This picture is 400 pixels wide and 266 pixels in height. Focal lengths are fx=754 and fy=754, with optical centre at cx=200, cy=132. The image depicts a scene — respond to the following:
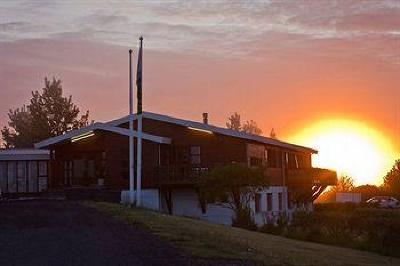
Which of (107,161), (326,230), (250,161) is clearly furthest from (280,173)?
(326,230)

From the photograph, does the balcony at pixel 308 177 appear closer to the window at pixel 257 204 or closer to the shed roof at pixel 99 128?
the window at pixel 257 204

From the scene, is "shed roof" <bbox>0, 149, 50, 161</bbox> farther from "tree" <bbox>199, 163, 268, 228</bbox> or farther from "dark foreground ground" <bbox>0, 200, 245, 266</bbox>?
"dark foreground ground" <bbox>0, 200, 245, 266</bbox>

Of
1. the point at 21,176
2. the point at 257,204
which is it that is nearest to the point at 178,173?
the point at 257,204

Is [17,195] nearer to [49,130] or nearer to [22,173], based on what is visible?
[22,173]

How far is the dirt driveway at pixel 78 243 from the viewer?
14.8 metres

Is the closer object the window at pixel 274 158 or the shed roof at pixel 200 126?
the shed roof at pixel 200 126

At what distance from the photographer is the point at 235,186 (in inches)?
1604

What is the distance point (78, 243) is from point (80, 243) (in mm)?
61

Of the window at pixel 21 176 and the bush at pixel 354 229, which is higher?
the window at pixel 21 176

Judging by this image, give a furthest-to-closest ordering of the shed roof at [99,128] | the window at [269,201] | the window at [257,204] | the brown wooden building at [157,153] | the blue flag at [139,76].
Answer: the window at [269,201]
the window at [257,204]
the shed roof at [99,128]
the brown wooden building at [157,153]
the blue flag at [139,76]

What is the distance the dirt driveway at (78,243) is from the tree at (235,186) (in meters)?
15.2

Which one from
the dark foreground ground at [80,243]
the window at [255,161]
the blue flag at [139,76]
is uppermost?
the blue flag at [139,76]

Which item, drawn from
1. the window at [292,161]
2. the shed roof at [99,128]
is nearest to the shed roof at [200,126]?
the shed roof at [99,128]

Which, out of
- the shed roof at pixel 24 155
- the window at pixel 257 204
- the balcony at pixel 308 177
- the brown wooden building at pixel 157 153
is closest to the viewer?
the brown wooden building at pixel 157 153
